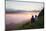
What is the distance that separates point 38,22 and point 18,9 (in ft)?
1.43

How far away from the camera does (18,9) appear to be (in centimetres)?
147

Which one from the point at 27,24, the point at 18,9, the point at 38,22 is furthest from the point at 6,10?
the point at 38,22

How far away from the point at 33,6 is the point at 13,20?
435 mm

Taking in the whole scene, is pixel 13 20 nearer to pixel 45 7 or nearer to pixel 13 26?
pixel 13 26

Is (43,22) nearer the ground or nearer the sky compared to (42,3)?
nearer the ground

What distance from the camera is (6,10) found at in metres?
1.44

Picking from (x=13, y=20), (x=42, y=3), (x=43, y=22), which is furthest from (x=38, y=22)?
(x=13, y=20)

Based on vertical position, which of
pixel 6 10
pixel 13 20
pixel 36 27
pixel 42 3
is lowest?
pixel 36 27

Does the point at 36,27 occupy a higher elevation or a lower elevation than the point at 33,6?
lower

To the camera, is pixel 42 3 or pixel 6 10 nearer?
pixel 6 10

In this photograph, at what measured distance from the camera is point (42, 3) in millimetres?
1545
